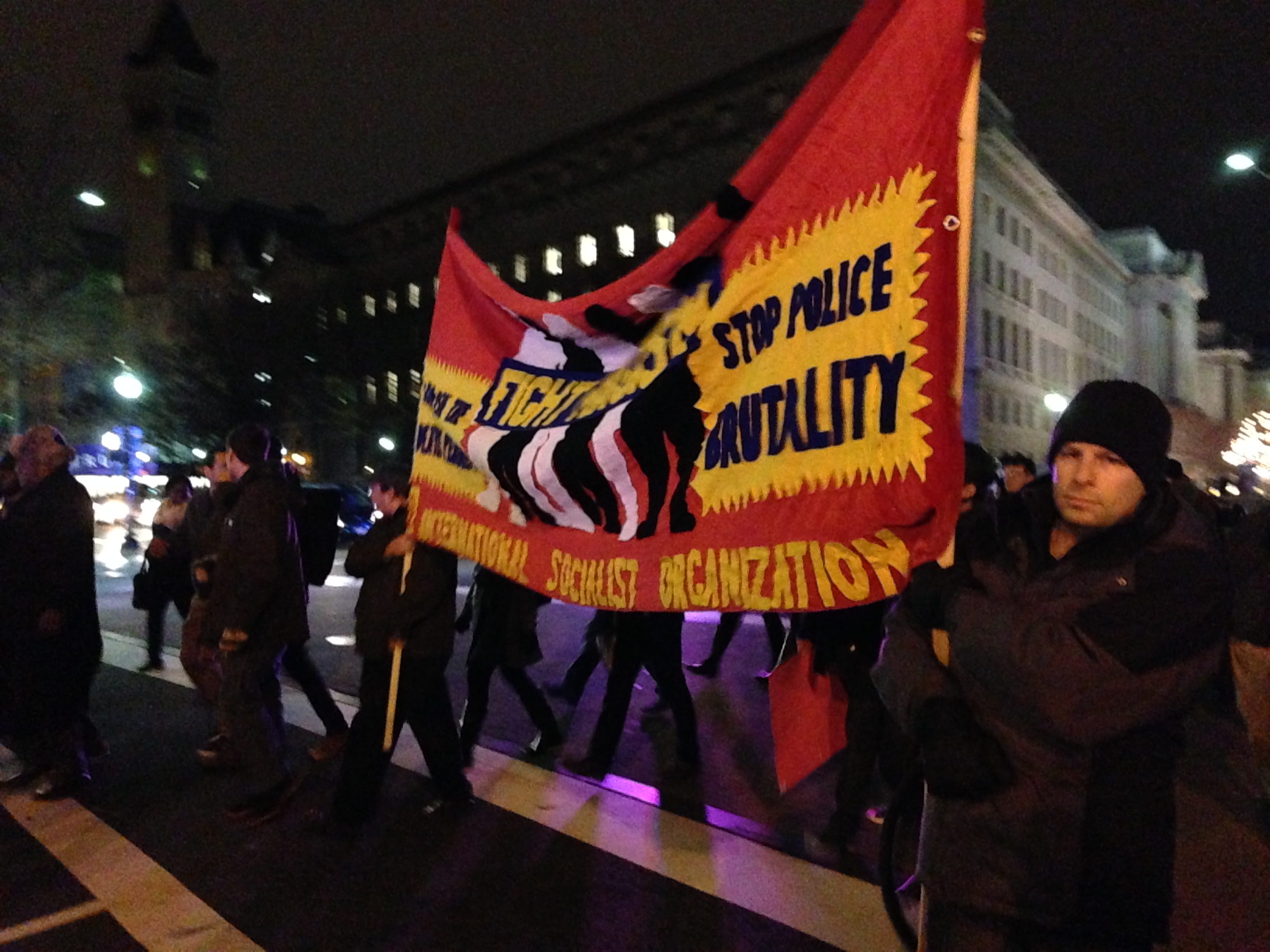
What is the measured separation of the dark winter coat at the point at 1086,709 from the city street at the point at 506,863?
174 centimetres

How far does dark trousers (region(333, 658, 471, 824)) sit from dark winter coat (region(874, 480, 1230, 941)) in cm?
300

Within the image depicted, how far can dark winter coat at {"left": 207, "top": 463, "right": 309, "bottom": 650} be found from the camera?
14.7 ft

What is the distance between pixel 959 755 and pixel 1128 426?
2.55 ft

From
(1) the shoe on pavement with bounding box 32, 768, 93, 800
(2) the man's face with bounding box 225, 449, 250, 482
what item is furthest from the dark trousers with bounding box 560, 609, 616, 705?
(1) the shoe on pavement with bounding box 32, 768, 93, 800

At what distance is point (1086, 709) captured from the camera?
5.81 ft

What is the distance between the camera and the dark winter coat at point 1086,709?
1756 mm

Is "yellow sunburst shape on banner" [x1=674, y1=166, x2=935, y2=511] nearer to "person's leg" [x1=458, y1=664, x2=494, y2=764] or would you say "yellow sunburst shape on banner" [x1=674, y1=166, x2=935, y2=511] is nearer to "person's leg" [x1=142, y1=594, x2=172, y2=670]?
"person's leg" [x1=458, y1=664, x2=494, y2=764]

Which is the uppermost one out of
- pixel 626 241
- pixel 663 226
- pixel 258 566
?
pixel 663 226

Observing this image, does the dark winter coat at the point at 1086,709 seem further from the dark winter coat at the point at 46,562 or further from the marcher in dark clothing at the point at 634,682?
the dark winter coat at the point at 46,562

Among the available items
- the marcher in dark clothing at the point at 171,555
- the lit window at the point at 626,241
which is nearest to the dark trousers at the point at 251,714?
the marcher in dark clothing at the point at 171,555

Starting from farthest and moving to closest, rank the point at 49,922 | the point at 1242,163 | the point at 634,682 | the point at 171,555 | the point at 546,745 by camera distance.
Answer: the point at 1242,163 < the point at 171,555 < the point at 546,745 < the point at 634,682 < the point at 49,922

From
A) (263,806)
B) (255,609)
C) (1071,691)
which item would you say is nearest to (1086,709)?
(1071,691)

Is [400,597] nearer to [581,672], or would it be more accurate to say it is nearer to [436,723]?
[436,723]

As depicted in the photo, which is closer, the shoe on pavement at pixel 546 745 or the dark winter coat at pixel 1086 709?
the dark winter coat at pixel 1086 709
